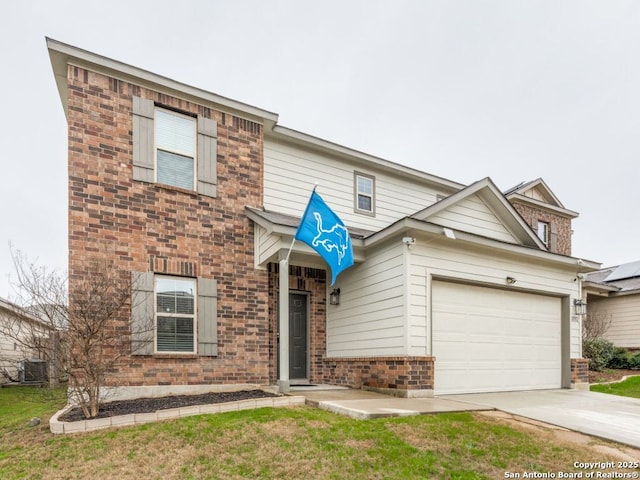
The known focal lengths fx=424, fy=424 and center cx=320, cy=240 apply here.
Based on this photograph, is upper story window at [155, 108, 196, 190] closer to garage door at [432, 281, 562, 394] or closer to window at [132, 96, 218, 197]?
window at [132, 96, 218, 197]

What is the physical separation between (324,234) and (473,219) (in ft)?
14.7

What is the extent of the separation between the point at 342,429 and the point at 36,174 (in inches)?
929

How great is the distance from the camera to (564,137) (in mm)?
25875

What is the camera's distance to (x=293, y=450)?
4453mm

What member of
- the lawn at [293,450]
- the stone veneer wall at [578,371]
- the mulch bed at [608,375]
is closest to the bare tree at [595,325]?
the mulch bed at [608,375]

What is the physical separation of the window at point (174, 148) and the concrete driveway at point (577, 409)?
6.32 metres

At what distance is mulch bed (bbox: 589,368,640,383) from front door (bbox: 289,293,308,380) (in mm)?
8388

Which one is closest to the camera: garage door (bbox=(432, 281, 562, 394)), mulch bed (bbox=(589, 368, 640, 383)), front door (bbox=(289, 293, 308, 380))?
garage door (bbox=(432, 281, 562, 394))

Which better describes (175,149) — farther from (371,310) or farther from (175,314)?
(371,310)

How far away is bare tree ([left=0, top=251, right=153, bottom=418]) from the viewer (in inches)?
227

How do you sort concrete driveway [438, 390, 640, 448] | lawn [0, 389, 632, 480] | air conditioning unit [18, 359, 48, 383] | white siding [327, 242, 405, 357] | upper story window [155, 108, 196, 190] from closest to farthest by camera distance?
1. lawn [0, 389, 632, 480]
2. concrete driveway [438, 390, 640, 448]
3. air conditioning unit [18, 359, 48, 383]
4. white siding [327, 242, 405, 357]
5. upper story window [155, 108, 196, 190]

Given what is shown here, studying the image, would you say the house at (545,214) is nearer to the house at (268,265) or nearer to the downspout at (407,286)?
the house at (268,265)

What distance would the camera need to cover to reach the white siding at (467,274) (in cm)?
782

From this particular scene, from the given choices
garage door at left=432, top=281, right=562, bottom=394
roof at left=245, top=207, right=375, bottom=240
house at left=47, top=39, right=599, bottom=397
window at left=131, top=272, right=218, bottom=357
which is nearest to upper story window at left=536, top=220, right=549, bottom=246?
house at left=47, top=39, right=599, bottom=397
